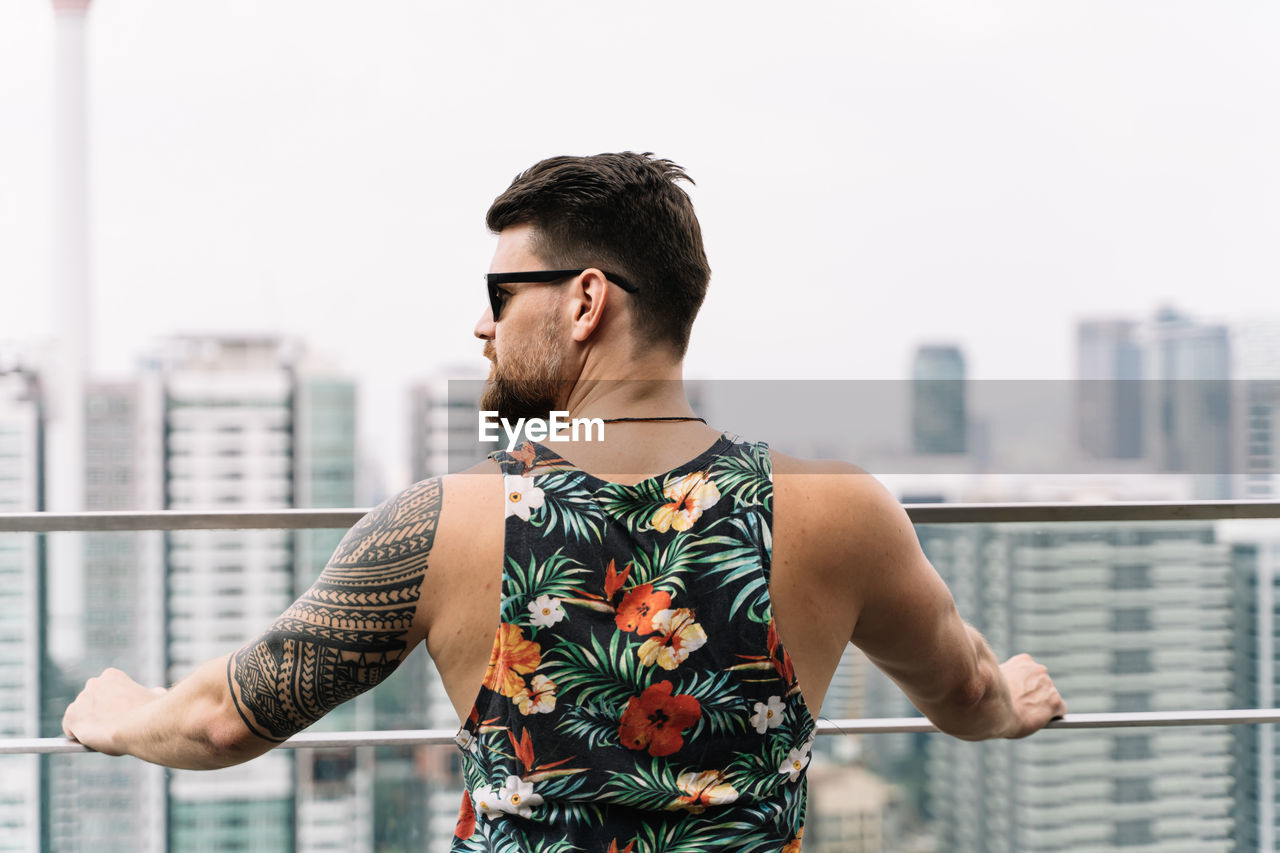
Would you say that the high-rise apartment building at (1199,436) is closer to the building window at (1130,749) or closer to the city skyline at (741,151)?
the building window at (1130,749)

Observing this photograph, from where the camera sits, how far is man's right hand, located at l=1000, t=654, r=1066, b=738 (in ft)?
4.21

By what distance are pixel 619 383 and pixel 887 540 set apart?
31cm

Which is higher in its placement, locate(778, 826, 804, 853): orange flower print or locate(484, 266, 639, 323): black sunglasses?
locate(484, 266, 639, 323): black sunglasses

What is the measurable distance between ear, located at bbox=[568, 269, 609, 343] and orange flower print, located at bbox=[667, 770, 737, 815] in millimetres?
443

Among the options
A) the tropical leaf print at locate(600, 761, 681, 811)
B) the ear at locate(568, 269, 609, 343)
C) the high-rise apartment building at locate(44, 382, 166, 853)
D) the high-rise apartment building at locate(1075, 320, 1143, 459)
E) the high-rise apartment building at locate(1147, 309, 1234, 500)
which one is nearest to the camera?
the tropical leaf print at locate(600, 761, 681, 811)

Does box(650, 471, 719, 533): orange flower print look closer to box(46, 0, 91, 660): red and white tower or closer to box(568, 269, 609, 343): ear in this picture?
box(568, 269, 609, 343): ear

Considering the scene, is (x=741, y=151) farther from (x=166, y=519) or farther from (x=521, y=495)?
(x=521, y=495)

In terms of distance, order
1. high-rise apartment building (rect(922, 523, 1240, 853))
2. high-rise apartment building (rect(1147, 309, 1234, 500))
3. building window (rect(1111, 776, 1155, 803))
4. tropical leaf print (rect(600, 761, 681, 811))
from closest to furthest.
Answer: tropical leaf print (rect(600, 761, 681, 811)) < high-rise apartment building (rect(1147, 309, 1234, 500)) < high-rise apartment building (rect(922, 523, 1240, 853)) < building window (rect(1111, 776, 1155, 803))

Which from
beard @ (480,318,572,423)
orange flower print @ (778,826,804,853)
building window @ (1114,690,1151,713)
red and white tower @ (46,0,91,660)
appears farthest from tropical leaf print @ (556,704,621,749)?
red and white tower @ (46,0,91,660)

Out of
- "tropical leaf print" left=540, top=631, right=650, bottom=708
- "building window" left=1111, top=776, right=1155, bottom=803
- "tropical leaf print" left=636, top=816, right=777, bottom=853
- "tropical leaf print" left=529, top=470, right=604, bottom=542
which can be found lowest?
"building window" left=1111, top=776, right=1155, bottom=803

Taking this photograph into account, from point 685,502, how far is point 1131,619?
1644 millimetres

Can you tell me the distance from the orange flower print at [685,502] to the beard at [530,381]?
19cm

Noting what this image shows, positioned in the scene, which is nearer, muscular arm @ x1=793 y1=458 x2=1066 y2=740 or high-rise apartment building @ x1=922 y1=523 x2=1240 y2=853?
muscular arm @ x1=793 y1=458 x2=1066 y2=740

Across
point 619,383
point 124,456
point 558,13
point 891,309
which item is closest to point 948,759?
point 619,383
